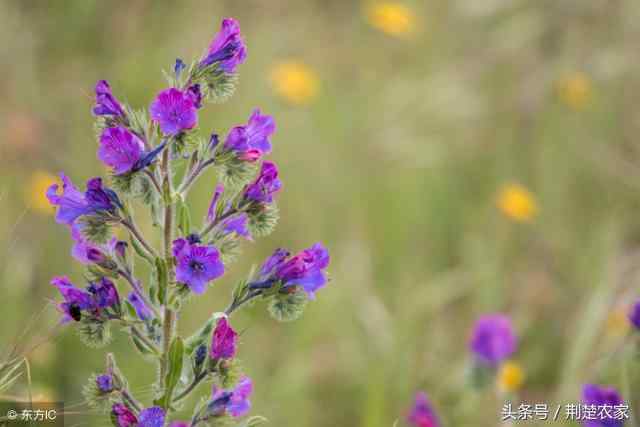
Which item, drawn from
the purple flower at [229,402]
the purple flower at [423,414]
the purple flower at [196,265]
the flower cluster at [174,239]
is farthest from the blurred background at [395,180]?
the purple flower at [196,265]

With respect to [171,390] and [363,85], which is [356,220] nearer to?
[363,85]

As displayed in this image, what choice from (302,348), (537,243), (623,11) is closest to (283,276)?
(302,348)

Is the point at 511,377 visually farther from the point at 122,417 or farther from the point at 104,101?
the point at 104,101

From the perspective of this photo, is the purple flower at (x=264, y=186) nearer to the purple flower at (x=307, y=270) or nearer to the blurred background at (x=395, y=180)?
the purple flower at (x=307, y=270)

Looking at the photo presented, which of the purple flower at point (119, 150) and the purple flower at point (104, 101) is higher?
the purple flower at point (104, 101)

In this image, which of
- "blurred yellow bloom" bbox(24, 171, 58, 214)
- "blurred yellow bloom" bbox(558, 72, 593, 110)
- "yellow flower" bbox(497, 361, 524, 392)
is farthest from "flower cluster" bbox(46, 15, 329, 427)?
"blurred yellow bloom" bbox(558, 72, 593, 110)

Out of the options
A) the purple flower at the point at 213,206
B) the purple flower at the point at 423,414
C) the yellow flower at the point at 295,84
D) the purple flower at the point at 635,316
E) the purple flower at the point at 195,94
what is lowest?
the purple flower at the point at 423,414
